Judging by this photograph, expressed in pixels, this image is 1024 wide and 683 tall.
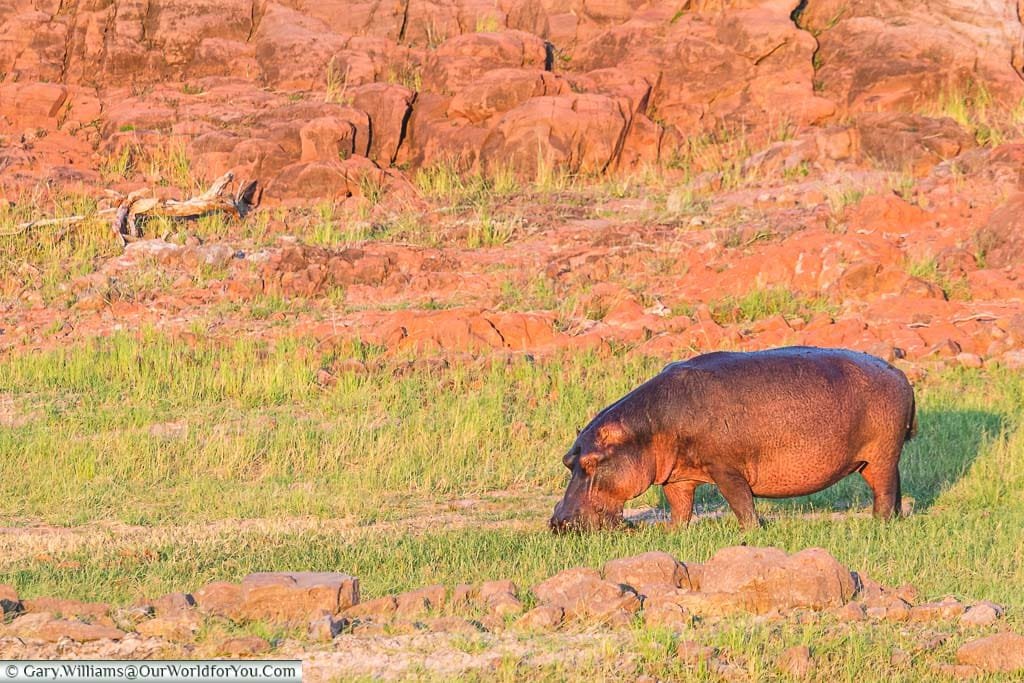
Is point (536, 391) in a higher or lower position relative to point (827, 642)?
lower

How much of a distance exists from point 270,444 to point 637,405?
445cm

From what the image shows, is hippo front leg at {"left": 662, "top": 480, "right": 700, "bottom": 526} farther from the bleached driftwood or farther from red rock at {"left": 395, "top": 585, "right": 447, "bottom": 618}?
the bleached driftwood

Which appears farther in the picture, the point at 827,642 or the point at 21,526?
the point at 21,526

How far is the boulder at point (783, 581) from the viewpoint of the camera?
6.22m

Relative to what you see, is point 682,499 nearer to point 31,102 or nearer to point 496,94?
point 496,94

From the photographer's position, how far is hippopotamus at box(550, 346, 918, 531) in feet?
26.3

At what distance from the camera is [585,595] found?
20.5 feet

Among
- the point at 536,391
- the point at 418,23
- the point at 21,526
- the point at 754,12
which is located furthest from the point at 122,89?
the point at 21,526

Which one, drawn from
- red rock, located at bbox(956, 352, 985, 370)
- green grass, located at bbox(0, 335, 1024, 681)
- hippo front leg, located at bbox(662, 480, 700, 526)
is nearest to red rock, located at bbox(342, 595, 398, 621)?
green grass, located at bbox(0, 335, 1024, 681)

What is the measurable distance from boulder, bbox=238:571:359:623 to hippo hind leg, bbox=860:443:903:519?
3.36 m

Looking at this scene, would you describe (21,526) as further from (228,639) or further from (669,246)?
(669,246)

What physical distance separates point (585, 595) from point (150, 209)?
13803 millimetres

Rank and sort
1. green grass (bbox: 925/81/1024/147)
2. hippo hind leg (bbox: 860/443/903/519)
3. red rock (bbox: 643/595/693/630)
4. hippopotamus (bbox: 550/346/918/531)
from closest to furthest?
red rock (bbox: 643/595/693/630), hippopotamus (bbox: 550/346/918/531), hippo hind leg (bbox: 860/443/903/519), green grass (bbox: 925/81/1024/147)

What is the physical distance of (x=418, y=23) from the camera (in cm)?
2370
